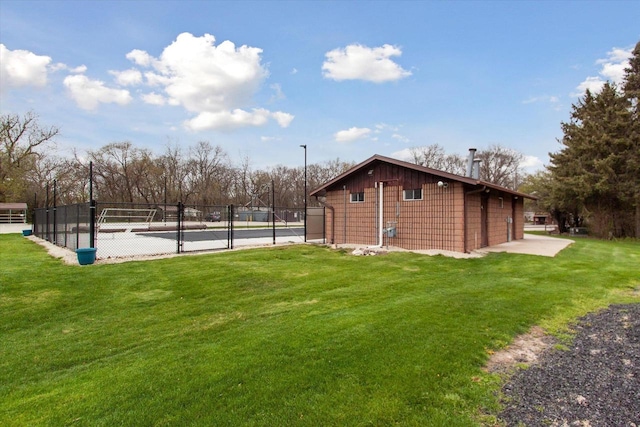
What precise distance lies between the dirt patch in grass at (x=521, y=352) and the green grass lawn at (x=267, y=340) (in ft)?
0.34

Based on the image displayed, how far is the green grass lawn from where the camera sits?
2391 millimetres

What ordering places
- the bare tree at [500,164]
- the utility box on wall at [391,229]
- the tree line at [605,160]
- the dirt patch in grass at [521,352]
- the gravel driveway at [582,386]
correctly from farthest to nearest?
the bare tree at [500,164]
the tree line at [605,160]
the utility box on wall at [391,229]
the dirt patch in grass at [521,352]
the gravel driveway at [582,386]

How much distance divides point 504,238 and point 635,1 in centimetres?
911

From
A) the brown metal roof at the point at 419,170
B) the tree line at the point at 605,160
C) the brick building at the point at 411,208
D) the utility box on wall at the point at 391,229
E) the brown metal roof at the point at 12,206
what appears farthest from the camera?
the brown metal roof at the point at 12,206

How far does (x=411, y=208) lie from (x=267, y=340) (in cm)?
947

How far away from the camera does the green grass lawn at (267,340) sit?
239cm

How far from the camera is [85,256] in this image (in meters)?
8.26

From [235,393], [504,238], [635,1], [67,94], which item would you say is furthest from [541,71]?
[67,94]

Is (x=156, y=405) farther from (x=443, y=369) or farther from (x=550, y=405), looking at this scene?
(x=550, y=405)

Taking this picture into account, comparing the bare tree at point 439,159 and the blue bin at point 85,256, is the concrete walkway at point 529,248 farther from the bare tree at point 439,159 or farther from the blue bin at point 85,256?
the bare tree at point 439,159

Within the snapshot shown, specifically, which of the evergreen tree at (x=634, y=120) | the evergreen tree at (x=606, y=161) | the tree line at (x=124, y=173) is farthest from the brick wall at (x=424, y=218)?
the tree line at (x=124, y=173)

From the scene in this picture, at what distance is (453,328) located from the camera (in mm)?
3967

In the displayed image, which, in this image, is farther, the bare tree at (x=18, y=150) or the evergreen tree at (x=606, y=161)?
the bare tree at (x=18, y=150)

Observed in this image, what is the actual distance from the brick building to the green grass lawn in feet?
11.8
